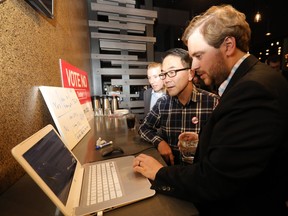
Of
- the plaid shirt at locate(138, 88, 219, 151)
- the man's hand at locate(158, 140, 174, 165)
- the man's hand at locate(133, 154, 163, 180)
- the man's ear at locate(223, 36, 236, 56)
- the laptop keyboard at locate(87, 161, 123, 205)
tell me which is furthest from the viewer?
the plaid shirt at locate(138, 88, 219, 151)

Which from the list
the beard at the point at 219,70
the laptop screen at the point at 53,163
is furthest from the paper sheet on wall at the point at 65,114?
the beard at the point at 219,70

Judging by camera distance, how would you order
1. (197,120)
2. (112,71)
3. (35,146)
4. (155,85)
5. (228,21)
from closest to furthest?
1. (35,146)
2. (228,21)
3. (197,120)
4. (155,85)
5. (112,71)

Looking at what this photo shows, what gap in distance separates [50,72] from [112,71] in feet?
7.40

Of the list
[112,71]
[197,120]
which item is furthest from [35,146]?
[112,71]

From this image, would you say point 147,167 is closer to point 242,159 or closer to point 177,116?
point 242,159

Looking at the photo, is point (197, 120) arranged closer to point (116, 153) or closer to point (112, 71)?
point (116, 153)

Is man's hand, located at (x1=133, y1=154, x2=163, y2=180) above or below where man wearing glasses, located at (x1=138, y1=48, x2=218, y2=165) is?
below

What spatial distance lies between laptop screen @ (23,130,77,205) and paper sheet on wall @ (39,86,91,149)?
9.3 inches

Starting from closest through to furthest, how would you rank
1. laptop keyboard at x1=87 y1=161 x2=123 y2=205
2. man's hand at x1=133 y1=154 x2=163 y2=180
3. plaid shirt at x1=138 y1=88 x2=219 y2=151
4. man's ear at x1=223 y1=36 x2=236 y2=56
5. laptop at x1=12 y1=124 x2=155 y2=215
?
laptop at x1=12 y1=124 x2=155 y2=215 → laptop keyboard at x1=87 y1=161 x2=123 y2=205 → man's hand at x1=133 y1=154 x2=163 y2=180 → man's ear at x1=223 y1=36 x2=236 y2=56 → plaid shirt at x1=138 y1=88 x2=219 y2=151

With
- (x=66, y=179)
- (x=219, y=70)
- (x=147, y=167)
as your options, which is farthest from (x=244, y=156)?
(x=66, y=179)

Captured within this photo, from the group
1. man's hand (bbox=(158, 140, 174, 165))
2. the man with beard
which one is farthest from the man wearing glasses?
the man with beard

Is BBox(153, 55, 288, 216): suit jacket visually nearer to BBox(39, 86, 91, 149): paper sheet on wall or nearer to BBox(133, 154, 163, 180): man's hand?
BBox(133, 154, 163, 180): man's hand

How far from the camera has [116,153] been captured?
933mm

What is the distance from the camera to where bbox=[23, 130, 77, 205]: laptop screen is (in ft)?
1.50
